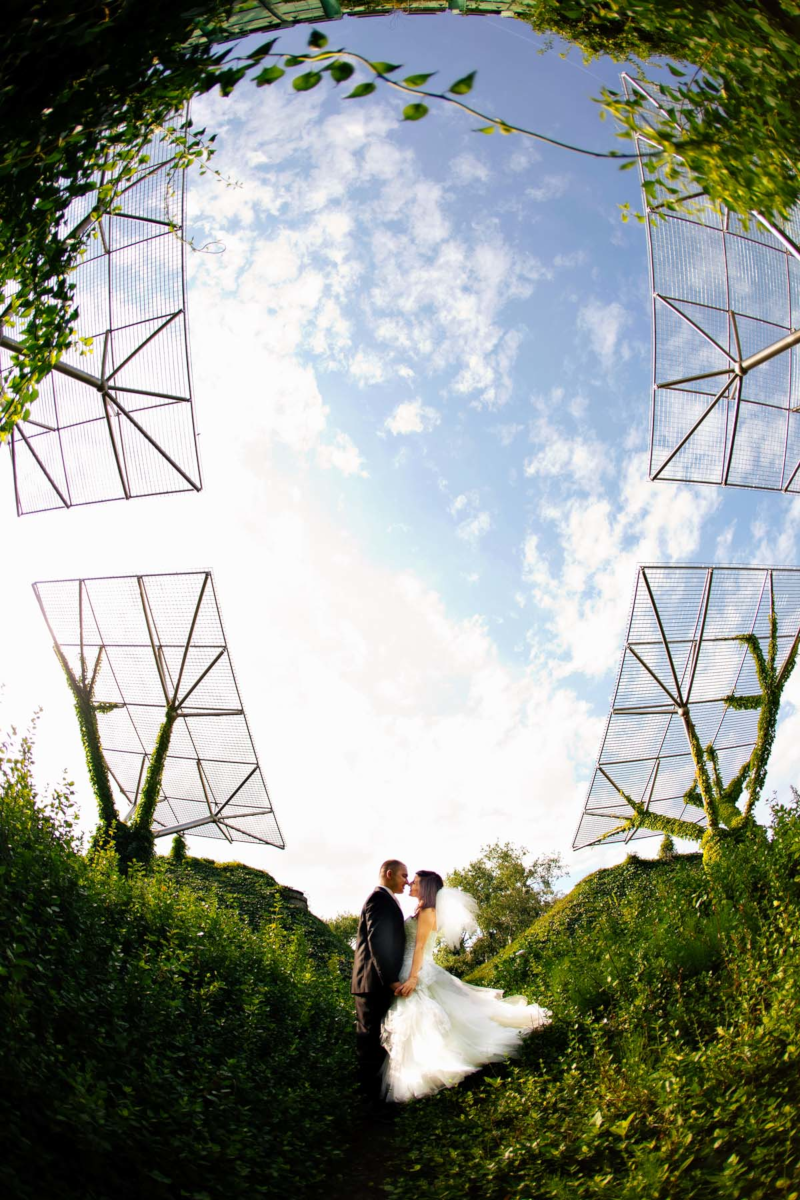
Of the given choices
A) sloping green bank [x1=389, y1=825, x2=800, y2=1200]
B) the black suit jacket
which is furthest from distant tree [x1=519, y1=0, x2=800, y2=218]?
the black suit jacket

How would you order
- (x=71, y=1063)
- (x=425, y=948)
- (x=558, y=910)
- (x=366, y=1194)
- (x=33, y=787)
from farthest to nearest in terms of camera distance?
1. (x=558, y=910)
2. (x=33, y=787)
3. (x=425, y=948)
4. (x=366, y=1194)
5. (x=71, y=1063)

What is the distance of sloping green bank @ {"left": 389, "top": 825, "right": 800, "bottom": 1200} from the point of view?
12.1ft

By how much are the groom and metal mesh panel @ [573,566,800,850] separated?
10869 mm

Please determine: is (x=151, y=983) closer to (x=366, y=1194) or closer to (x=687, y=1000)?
(x=366, y=1194)

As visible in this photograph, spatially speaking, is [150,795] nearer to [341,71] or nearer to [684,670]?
[684,670]

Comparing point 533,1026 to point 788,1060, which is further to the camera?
point 533,1026

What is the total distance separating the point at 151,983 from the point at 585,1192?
4.05m

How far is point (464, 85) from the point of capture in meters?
2.48

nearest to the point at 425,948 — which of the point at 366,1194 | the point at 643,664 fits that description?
the point at 366,1194

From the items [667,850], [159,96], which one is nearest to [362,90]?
[159,96]

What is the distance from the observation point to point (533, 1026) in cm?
725

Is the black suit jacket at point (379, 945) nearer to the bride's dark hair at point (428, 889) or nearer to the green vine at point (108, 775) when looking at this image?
the bride's dark hair at point (428, 889)

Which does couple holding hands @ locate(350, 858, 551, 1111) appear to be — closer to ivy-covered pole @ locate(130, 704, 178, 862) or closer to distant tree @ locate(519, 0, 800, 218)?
distant tree @ locate(519, 0, 800, 218)

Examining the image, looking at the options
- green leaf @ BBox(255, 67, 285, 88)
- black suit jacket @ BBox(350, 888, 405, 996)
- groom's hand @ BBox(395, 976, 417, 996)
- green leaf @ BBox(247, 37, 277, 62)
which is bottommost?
groom's hand @ BBox(395, 976, 417, 996)
